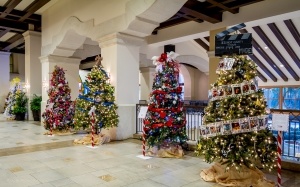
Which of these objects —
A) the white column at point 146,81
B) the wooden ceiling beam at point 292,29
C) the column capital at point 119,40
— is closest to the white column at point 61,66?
the column capital at point 119,40

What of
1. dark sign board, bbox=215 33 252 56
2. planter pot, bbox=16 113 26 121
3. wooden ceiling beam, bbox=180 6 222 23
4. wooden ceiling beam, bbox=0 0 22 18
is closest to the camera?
dark sign board, bbox=215 33 252 56

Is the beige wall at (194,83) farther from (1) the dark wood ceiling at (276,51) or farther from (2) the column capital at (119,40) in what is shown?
(2) the column capital at (119,40)

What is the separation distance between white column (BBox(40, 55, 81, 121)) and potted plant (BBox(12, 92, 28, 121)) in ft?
7.21

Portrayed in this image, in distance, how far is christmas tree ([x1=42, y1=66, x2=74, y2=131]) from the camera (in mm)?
8438

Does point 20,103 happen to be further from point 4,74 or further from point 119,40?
point 119,40

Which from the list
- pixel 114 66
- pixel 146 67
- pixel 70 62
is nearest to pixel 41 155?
pixel 114 66

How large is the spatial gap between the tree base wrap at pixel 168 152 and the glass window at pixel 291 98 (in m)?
16.1

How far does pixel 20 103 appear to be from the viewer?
12555 millimetres

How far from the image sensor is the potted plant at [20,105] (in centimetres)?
1241

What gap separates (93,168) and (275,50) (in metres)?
13.3

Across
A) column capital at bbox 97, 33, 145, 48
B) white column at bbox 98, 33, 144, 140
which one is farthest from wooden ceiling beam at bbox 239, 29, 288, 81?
white column at bbox 98, 33, 144, 140

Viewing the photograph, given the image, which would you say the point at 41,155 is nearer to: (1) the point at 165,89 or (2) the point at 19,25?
(1) the point at 165,89

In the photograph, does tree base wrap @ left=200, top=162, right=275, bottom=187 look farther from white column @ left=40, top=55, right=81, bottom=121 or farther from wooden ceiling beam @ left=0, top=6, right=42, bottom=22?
wooden ceiling beam @ left=0, top=6, right=42, bottom=22

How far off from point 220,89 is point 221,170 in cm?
130
